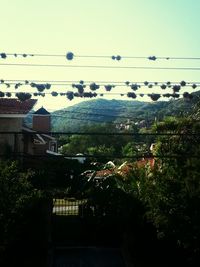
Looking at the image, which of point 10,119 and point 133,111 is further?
point 133,111

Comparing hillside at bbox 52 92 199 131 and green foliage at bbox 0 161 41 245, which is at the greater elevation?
hillside at bbox 52 92 199 131

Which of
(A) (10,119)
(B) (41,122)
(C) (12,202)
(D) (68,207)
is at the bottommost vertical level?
(D) (68,207)

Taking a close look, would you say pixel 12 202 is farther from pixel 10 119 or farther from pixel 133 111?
pixel 133 111

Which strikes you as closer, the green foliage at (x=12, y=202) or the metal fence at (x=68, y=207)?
the green foliage at (x=12, y=202)

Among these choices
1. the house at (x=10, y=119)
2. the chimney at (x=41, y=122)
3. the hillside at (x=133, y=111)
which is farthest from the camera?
the chimney at (x=41, y=122)

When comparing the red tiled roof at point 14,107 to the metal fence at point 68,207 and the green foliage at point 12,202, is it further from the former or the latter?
the green foliage at point 12,202

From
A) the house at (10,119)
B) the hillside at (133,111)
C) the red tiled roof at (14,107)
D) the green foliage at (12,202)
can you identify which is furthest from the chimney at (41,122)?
the green foliage at (12,202)

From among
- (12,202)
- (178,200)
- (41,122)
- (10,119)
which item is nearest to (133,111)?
(41,122)

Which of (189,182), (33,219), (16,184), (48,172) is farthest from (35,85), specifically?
(48,172)

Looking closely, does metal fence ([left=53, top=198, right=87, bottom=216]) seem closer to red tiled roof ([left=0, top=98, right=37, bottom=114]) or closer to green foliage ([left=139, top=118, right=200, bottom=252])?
red tiled roof ([left=0, top=98, right=37, bottom=114])

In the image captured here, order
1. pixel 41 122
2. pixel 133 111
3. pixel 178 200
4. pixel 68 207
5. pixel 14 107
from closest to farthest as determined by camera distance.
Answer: pixel 178 200 → pixel 14 107 → pixel 68 207 → pixel 133 111 → pixel 41 122

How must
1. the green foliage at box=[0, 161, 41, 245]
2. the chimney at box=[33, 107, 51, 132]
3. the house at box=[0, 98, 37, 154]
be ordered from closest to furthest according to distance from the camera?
the green foliage at box=[0, 161, 41, 245], the house at box=[0, 98, 37, 154], the chimney at box=[33, 107, 51, 132]

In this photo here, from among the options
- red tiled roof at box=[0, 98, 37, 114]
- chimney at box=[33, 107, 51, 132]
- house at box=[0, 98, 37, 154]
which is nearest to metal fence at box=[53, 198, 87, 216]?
house at box=[0, 98, 37, 154]

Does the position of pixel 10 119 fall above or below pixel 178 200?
above
